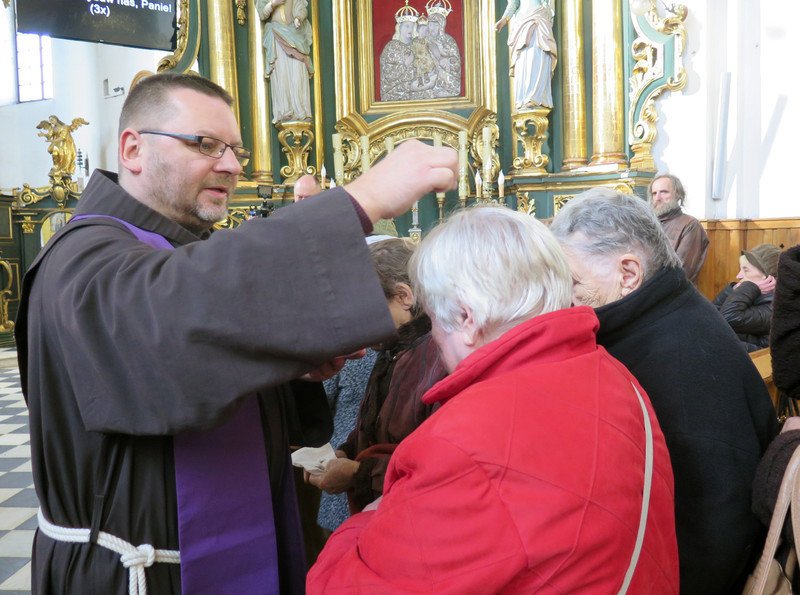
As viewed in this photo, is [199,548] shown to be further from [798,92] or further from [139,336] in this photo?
[798,92]

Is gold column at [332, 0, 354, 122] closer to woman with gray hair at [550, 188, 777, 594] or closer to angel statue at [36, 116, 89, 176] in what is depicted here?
angel statue at [36, 116, 89, 176]

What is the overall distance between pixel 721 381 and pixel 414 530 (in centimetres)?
90

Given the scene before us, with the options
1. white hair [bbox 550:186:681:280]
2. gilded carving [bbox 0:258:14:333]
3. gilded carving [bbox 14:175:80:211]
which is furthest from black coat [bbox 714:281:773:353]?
gilded carving [bbox 14:175:80:211]

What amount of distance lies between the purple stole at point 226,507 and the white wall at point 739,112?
24.4ft

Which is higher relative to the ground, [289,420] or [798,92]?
[798,92]

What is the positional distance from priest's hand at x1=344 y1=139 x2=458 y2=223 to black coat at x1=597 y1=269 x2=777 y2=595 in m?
0.76

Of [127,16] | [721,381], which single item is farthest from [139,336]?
[127,16]

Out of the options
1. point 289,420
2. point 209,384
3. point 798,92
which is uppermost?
point 798,92

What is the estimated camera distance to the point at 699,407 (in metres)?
1.59

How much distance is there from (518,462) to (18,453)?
5197mm

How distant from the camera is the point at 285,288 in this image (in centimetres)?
94

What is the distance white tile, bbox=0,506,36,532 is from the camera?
12.5ft

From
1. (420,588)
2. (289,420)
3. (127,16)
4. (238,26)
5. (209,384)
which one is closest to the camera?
(209,384)

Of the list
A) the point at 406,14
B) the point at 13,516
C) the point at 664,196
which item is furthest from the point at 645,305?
the point at 406,14
